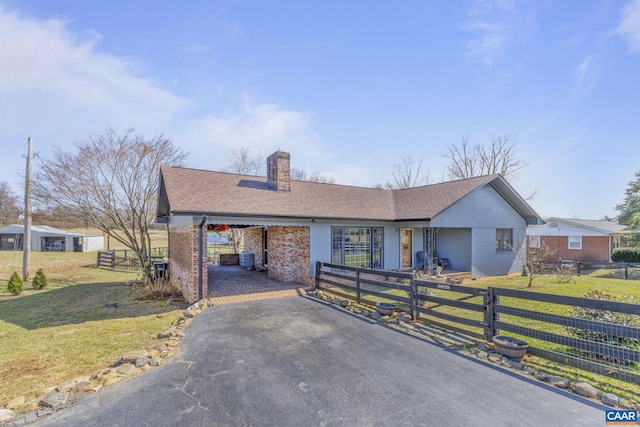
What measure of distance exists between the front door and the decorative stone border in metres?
11.6

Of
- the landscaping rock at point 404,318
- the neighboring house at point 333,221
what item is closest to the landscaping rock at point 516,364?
the landscaping rock at point 404,318

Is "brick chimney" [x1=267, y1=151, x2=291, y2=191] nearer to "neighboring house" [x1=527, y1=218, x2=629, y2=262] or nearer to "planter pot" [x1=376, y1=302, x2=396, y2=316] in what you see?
"planter pot" [x1=376, y1=302, x2=396, y2=316]

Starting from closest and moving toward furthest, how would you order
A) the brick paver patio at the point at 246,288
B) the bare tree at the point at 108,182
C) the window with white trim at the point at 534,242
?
the brick paver patio at the point at 246,288 → the bare tree at the point at 108,182 → the window with white trim at the point at 534,242

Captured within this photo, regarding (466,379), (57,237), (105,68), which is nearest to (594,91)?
(466,379)

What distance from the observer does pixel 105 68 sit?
10.7 m

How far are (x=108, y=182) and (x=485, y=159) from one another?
3394 centimetres

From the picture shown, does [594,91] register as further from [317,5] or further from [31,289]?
[31,289]

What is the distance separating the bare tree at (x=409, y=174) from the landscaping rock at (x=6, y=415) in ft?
118

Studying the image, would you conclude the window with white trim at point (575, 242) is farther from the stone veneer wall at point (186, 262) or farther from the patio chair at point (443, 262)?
the stone veneer wall at point (186, 262)

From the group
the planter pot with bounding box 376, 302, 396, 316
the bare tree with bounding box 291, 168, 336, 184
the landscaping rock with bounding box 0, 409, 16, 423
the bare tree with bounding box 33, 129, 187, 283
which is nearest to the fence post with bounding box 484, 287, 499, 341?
the planter pot with bounding box 376, 302, 396, 316

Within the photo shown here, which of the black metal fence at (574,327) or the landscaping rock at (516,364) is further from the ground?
the black metal fence at (574,327)

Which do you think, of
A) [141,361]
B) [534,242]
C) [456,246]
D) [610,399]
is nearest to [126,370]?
[141,361]

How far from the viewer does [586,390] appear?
403 centimetres

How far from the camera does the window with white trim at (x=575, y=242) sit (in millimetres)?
24656
